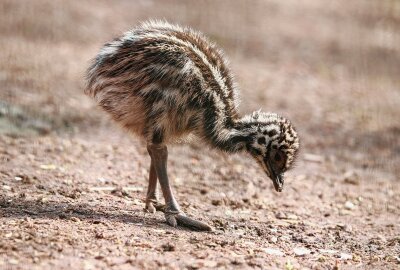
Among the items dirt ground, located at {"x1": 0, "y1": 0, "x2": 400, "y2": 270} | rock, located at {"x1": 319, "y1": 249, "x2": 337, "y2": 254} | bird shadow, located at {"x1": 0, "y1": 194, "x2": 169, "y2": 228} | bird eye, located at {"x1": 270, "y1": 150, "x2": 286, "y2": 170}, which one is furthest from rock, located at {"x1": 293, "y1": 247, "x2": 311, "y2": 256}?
bird shadow, located at {"x1": 0, "y1": 194, "x2": 169, "y2": 228}

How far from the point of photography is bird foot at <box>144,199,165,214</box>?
5934 mm

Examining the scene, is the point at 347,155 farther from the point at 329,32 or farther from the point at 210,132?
the point at 329,32

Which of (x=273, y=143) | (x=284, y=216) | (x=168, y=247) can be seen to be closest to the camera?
(x=168, y=247)

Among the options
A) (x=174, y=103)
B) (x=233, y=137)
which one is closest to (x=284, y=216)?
(x=233, y=137)

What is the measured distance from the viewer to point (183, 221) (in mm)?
5590

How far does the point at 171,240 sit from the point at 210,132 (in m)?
1.05

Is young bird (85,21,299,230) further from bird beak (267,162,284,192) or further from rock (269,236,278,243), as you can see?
rock (269,236,278,243)

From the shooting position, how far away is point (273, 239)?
571 centimetres

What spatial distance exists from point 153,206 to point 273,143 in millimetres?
1081

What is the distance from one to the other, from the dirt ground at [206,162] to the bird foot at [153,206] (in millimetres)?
72

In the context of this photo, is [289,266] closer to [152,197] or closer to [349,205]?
[152,197]

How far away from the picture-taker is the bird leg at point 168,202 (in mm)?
5566

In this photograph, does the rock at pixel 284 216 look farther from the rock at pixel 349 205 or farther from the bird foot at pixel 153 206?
the bird foot at pixel 153 206

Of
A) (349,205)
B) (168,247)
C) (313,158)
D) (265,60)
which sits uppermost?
(265,60)
